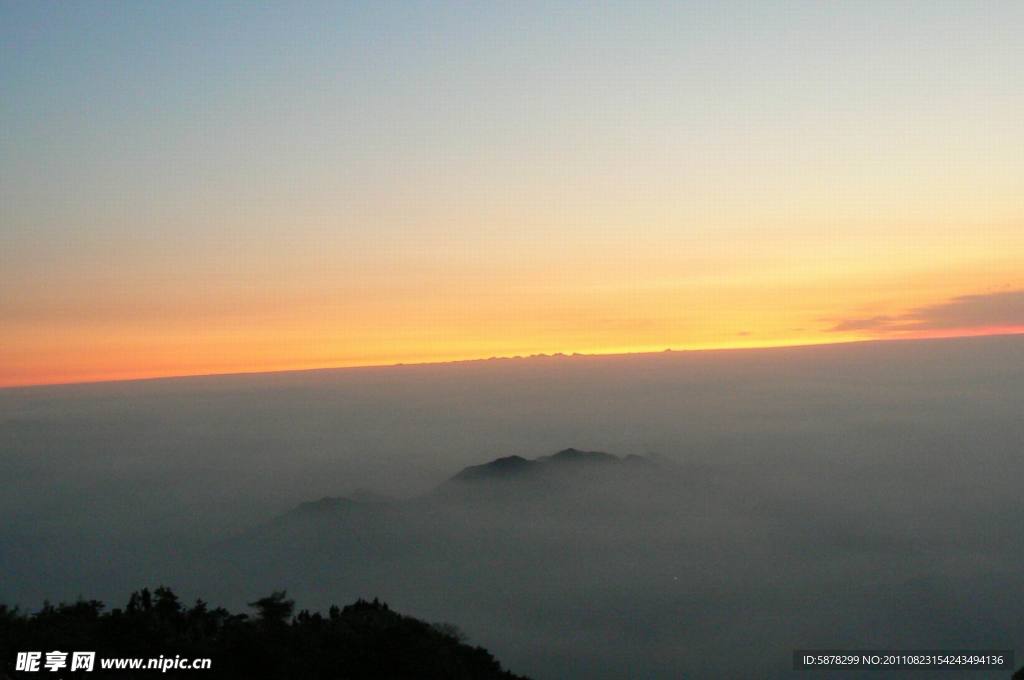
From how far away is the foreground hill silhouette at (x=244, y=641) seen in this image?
21.2 m

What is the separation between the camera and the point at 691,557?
105 metres

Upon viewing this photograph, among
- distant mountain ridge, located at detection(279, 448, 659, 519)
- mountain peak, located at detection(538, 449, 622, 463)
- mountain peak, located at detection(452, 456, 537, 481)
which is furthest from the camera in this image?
mountain peak, located at detection(538, 449, 622, 463)

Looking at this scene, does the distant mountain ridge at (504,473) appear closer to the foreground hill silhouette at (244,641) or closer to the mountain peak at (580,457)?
the mountain peak at (580,457)

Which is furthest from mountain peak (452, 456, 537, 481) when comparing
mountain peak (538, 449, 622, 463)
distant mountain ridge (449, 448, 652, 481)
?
mountain peak (538, 449, 622, 463)

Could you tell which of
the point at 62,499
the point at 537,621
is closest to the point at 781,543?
the point at 537,621

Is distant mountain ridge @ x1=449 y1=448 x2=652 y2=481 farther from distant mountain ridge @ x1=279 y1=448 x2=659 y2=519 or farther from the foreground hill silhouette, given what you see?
the foreground hill silhouette

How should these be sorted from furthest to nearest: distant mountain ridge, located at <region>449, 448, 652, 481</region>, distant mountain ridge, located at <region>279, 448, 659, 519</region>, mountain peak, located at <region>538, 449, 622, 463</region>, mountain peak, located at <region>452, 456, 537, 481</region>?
mountain peak, located at <region>538, 449, 622, 463</region> → distant mountain ridge, located at <region>449, 448, 652, 481</region> → mountain peak, located at <region>452, 456, 537, 481</region> → distant mountain ridge, located at <region>279, 448, 659, 519</region>

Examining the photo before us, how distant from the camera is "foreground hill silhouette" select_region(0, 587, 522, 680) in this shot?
2116 cm

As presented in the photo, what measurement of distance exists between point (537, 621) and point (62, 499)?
115 m

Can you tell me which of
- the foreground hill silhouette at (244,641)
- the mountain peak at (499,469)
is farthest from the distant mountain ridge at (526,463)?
the foreground hill silhouette at (244,641)

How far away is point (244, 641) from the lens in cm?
2202

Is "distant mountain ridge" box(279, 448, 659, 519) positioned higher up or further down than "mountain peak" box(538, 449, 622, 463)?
further down

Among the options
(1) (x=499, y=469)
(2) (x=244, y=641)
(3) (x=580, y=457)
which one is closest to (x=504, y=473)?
(1) (x=499, y=469)

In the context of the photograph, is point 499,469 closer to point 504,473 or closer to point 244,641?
point 504,473
